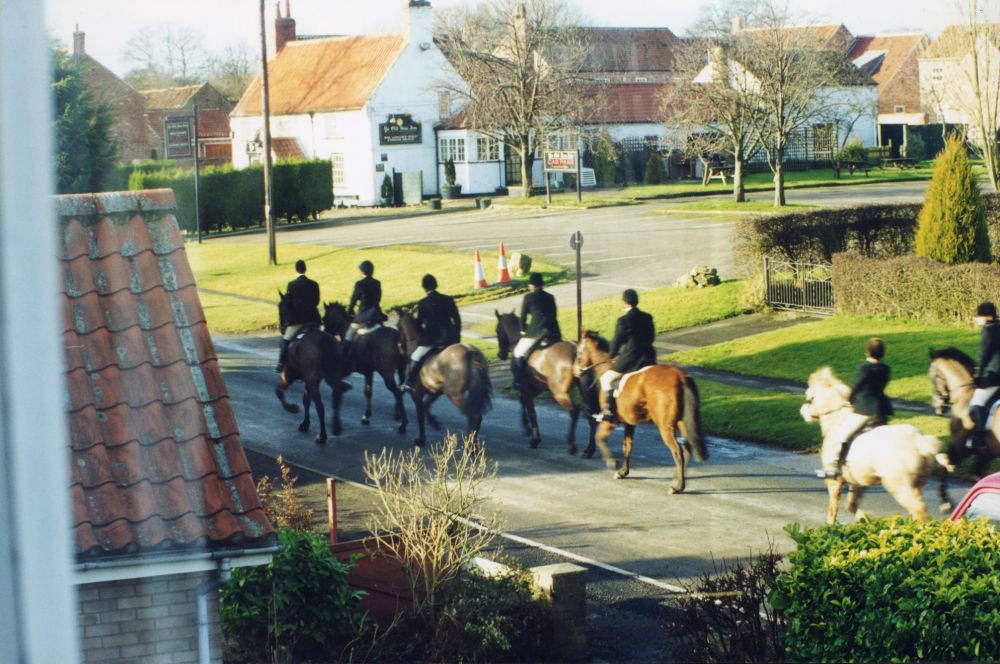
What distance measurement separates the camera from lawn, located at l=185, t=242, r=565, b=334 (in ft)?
27.7

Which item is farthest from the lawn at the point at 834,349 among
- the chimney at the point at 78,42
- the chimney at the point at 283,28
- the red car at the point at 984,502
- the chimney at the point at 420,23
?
the chimney at the point at 78,42

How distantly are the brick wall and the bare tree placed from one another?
15.8 ft

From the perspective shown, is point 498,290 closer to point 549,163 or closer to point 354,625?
point 549,163

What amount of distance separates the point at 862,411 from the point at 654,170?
545 inches

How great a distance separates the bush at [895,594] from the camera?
5.09 m

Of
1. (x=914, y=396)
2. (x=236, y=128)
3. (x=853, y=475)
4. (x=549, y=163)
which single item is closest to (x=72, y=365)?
(x=236, y=128)

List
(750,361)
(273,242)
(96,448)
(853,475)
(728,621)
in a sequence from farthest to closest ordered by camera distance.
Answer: (750,361) → (273,242) → (853,475) → (728,621) → (96,448)

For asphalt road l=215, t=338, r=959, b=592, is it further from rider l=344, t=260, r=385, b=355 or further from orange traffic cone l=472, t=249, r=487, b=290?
orange traffic cone l=472, t=249, r=487, b=290

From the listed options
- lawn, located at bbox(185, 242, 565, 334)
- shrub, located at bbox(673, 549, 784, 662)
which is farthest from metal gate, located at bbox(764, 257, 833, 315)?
shrub, located at bbox(673, 549, 784, 662)

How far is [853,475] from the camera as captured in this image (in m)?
9.12

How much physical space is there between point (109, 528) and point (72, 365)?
77cm

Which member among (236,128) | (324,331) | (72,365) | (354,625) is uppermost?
(236,128)

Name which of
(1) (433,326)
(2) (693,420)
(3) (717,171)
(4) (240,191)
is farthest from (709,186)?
(4) (240,191)

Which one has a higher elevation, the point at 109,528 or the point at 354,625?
the point at 109,528
